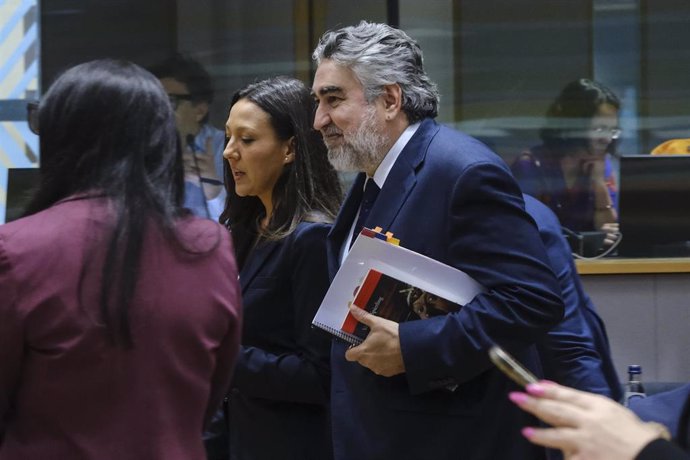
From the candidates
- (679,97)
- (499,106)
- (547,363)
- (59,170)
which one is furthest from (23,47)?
(59,170)

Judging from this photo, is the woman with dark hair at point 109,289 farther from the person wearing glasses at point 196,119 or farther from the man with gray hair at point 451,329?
the person wearing glasses at point 196,119

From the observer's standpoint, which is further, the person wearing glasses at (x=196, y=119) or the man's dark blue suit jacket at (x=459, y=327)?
the person wearing glasses at (x=196, y=119)

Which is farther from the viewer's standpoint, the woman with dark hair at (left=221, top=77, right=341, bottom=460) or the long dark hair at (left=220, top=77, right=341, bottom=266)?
the long dark hair at (left=220, top=77, right=341, bottom=266)

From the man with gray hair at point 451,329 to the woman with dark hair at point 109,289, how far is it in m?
0.76

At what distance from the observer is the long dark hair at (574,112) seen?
23.4 feet

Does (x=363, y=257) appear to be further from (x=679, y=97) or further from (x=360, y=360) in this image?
(x=679, y=97)

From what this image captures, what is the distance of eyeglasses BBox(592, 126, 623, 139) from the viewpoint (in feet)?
23.5

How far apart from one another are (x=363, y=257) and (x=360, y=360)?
0.26m

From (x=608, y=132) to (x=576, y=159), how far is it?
251 millimetres

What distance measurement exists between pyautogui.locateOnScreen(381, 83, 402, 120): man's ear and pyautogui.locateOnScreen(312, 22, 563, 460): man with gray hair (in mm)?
103

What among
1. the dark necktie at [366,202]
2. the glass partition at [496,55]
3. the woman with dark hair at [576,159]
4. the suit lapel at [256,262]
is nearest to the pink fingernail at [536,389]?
the dark necktie at [366,202]

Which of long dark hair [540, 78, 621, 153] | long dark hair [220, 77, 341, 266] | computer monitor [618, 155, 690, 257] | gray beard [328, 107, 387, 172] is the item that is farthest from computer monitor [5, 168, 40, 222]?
gray beard [328, 107, 387, 172]

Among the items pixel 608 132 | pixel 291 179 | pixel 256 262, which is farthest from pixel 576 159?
pixel 256 262

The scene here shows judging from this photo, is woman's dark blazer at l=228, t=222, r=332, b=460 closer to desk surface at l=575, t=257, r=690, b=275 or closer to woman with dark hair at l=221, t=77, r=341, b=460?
woman with dark hair at l=221, t=77, r=341, b=460
